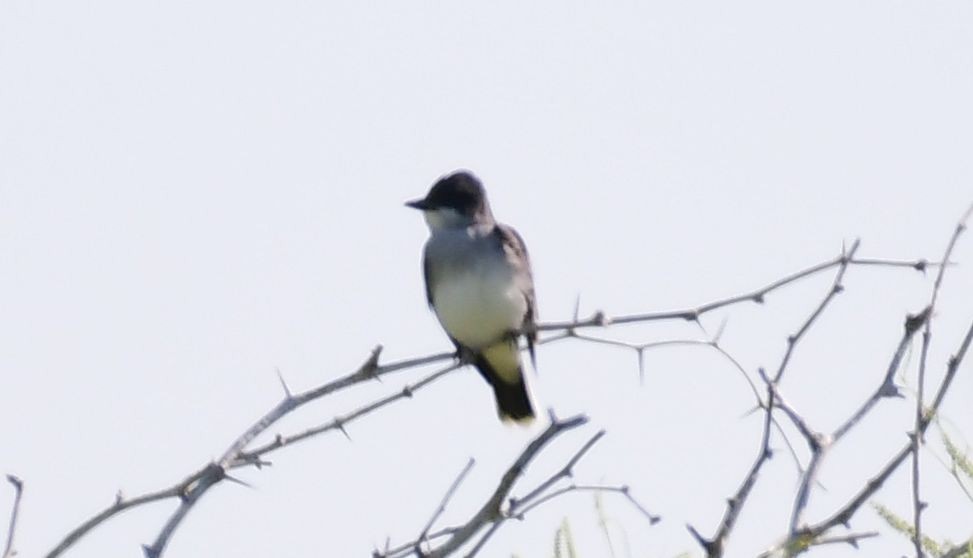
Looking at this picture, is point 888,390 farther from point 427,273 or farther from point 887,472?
point 427,273

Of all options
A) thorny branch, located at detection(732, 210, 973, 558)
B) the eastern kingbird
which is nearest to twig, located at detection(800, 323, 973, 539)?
thorny branch, located at detection(732, 210, 973, 558)

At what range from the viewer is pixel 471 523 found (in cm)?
305

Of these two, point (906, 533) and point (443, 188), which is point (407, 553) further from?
point (443, 188)

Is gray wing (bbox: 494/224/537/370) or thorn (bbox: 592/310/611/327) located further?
gray wing (bbox: 494/224/537/370)

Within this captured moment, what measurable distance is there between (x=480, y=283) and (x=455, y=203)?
0.65 metres

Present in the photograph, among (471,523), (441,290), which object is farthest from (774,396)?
(441,290)

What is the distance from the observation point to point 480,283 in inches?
282

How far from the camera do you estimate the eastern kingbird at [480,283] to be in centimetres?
718

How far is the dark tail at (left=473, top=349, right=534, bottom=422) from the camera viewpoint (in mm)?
7641

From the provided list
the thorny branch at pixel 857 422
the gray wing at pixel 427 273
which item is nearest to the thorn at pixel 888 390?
the thorny branch at pixel 857 422

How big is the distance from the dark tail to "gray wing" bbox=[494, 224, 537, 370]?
0.13m

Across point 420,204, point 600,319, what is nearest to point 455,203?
point 420,204

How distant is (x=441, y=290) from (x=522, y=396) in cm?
69

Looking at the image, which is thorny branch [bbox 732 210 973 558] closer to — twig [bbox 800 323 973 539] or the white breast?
twig [bbox 800 323 973 539]
